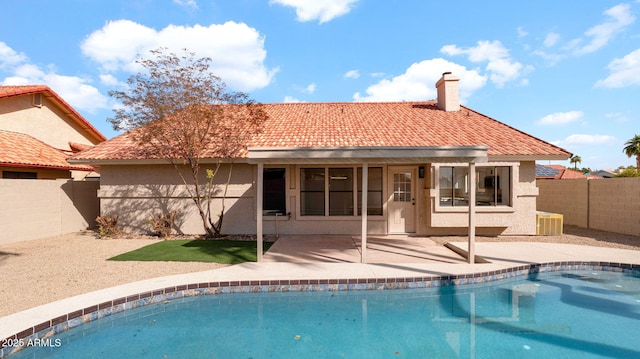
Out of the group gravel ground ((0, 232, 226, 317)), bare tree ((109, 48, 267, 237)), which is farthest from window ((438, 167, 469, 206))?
gravel ground ((0, 232, 226, 317))

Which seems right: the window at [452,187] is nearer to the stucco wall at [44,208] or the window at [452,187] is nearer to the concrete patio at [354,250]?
the concrete patio at [354,250]

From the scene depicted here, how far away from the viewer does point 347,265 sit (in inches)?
290

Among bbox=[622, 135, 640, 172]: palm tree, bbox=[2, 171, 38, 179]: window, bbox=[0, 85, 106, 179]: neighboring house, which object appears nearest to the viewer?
bbox=[2, 171, 38, 179]: window

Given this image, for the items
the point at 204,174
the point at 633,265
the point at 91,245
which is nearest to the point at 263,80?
the point at 204,174

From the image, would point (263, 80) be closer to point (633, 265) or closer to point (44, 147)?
point (44, 147)

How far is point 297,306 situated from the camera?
576 centimetres

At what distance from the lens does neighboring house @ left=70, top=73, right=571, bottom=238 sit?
36.0 feet

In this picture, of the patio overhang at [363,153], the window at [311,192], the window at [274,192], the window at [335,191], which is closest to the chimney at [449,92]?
the window at [335,191]

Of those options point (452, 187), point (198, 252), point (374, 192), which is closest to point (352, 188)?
point (374, 192)

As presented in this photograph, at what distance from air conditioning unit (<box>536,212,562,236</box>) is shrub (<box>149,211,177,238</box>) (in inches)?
557

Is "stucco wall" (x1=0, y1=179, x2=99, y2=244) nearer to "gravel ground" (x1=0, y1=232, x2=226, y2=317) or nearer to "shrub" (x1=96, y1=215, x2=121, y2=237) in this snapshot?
"gravel ground" (x1=0, y1=232, x2=226, y2=317)

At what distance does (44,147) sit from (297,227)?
1438 centimetres

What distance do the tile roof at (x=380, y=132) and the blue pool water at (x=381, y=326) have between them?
5.14 meters

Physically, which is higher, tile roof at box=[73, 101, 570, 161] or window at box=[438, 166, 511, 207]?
tile roof at box=[73, 101, 570, 161]
